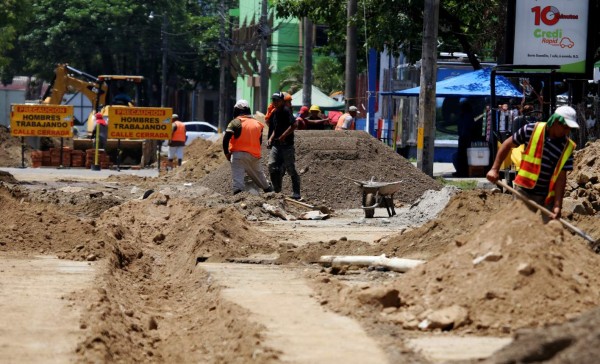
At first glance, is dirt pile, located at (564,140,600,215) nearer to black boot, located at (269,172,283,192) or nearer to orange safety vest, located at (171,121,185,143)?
black boot, located at (269,172,283,192)

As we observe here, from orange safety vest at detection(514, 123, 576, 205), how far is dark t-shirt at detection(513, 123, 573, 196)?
0.03m

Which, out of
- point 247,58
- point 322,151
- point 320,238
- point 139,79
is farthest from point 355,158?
point 247,58

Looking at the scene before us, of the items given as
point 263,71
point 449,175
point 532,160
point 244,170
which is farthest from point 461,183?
point 263,71

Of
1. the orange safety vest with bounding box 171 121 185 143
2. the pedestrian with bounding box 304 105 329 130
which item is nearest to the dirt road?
the pedestrian with bounding box 304 105 329 130

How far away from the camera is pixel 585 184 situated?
1956cm

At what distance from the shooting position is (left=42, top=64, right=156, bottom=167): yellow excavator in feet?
131

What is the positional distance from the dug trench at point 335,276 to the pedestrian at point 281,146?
5.79ft

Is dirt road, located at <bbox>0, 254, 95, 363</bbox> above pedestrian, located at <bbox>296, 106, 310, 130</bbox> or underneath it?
underneath

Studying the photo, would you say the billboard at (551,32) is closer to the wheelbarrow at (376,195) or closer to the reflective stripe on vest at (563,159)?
the wheelbarrow at (376,195)

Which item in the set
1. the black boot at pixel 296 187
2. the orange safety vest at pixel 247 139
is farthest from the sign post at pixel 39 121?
the orange safety vest at pixel 247 139

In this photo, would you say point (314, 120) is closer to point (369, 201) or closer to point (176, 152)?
point (176, 152)

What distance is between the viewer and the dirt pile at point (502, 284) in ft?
30.5

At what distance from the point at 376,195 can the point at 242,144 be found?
93.2 inches

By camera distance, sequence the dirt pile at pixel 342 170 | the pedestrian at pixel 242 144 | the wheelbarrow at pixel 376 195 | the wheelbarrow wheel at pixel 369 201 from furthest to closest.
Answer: the dirt pile at pixel 342 170
the pedestrian at pixel 242 144
the wheelbarrow wheel at pixel 369 201
the wheelbarrow at pixel 376 195
